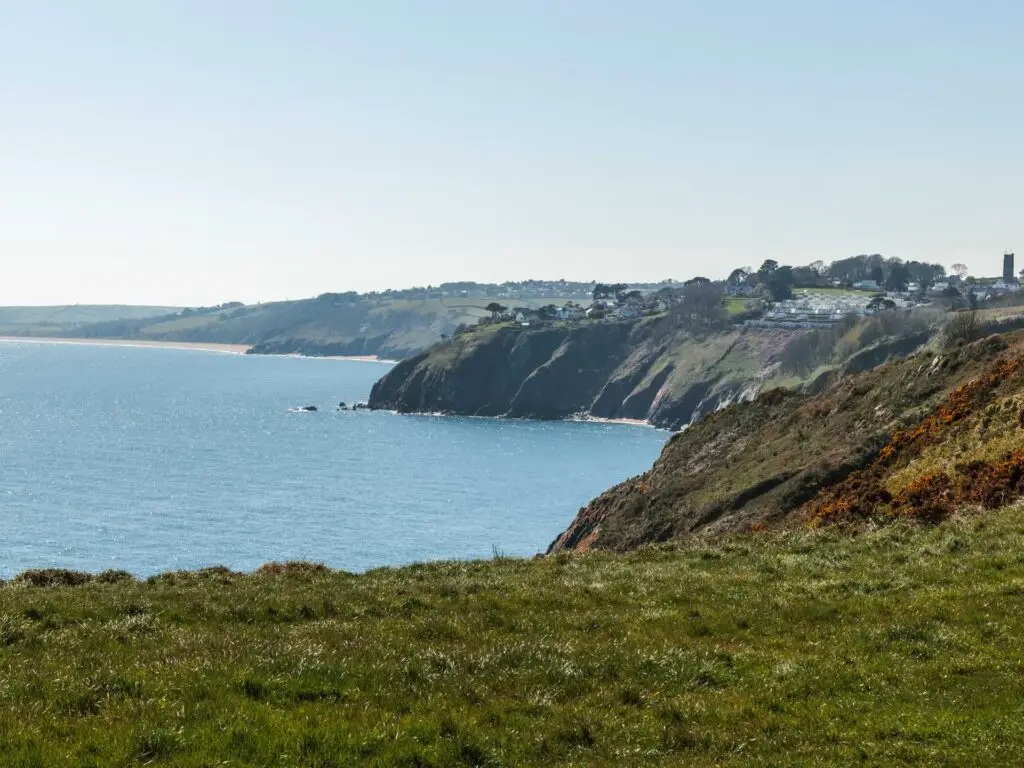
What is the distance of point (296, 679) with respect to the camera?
13.5 meters

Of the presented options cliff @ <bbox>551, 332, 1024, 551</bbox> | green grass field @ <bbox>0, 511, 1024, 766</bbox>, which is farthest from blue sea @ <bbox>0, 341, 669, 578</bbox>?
green grass field @ <bbox>0, 511, 1024, 766</bbox>

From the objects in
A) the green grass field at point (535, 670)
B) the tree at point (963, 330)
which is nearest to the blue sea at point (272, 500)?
the tree at point (963, 330)

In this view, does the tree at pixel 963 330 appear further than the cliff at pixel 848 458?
Yes

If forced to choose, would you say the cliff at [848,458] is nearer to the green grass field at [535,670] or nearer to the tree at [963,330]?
the tree at [963,330]

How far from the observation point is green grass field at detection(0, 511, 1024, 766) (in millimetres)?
11445

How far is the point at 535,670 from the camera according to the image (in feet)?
49.2

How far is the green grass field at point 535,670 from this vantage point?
11445 millimetres

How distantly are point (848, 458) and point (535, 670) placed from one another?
3356cm

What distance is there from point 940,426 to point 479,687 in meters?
33.7

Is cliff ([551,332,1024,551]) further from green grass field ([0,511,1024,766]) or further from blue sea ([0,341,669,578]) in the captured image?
blue sea ([0,341,669,578])

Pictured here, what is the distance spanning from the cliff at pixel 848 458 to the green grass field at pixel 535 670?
1078 centimetres

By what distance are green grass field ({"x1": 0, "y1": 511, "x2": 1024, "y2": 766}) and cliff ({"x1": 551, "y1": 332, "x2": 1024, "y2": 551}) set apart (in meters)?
10.8

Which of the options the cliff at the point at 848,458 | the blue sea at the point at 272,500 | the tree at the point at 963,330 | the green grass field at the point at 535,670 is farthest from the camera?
the blue sea at the point at 272,500

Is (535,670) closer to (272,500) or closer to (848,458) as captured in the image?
(848,458)
